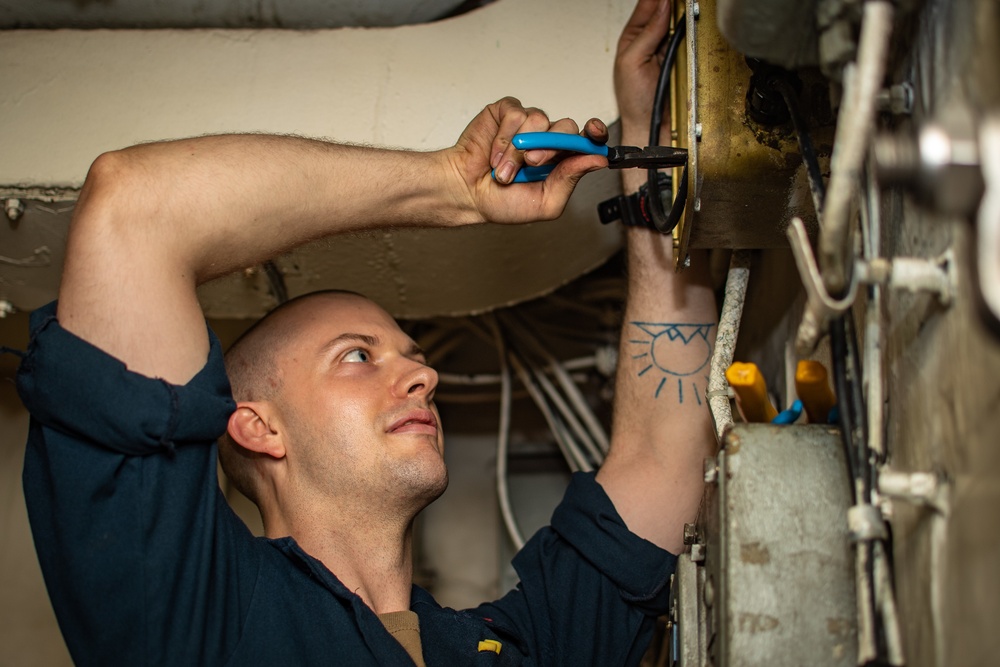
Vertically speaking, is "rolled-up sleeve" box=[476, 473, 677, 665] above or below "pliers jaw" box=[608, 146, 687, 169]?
below

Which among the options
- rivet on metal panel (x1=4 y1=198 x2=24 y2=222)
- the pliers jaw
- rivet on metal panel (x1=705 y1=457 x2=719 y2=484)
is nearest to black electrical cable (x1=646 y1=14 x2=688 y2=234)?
the pliers jaw

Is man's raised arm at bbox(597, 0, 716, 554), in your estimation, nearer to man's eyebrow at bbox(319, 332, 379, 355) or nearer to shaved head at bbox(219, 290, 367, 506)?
man's eyebrow at bbox(319, 332, 379, 355)

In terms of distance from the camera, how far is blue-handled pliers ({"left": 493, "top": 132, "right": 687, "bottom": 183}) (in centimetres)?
104

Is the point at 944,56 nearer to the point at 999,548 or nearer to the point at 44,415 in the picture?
the point at 999,548

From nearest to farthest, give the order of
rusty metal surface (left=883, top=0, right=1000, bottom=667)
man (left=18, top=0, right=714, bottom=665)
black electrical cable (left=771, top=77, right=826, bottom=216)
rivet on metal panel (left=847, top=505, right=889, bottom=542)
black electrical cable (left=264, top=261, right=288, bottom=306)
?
rusty metal surface (left=883, top=0, right=1000, bottom=667) < rivet on metal panel (left=847, top=505, right=889, bottom=542) < black electrical cable (left=771, top=77, right=826, bottom=216) < man (left=18, top=0, right=714, bottom=665) < black electrical cable (left=264, top=261, right=288, bottom=306)

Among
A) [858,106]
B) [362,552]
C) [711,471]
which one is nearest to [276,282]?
[362,552]

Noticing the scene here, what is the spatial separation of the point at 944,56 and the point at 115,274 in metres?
0.76

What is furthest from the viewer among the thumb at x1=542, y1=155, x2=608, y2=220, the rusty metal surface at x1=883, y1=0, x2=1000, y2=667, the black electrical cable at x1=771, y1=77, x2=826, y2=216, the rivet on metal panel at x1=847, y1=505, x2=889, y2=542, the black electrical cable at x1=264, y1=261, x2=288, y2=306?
the black electrical cable at x1=264, y1=261, x2=288, y2=306

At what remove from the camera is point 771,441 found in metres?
0.80

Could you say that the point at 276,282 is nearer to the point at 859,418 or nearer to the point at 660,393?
the point at 660,393

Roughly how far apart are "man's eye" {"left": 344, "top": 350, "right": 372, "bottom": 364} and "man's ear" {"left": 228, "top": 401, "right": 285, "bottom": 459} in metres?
0.13

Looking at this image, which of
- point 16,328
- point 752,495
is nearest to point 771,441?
point 752,495

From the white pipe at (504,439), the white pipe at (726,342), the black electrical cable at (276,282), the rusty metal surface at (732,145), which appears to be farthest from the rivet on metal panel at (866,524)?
the white pipe at (504,439)

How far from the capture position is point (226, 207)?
1.00 meters
